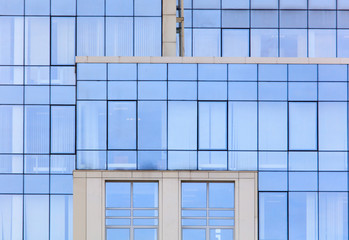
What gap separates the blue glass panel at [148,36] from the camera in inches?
888

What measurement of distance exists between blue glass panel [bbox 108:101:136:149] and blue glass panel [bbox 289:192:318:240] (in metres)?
8.12

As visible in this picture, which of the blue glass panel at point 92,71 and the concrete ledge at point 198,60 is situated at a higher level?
the concrete ledge at point 198,60

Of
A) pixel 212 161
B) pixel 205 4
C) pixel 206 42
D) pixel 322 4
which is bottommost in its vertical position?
pixel 212 161

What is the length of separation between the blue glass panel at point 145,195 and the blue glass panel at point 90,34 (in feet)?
24.1

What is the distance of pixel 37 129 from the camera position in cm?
2208

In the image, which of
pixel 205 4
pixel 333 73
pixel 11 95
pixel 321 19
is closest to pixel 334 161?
pixel 333 73

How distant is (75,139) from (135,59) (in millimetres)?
5145

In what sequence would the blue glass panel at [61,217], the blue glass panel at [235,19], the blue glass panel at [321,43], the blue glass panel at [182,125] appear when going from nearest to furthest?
the blue glass panel at [182,125]
the blue glass panel at [61,217]
the blue glass panel at [235,19]
the blue glass panel at [321,43]

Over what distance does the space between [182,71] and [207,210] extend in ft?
21.9

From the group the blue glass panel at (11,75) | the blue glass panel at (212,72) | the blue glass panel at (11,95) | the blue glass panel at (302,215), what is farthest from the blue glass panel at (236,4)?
the blue glass panel at (11,95)

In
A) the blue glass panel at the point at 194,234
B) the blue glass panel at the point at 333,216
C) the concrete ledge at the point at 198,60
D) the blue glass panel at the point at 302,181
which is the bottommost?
the blue glass panel at the point at 194,234

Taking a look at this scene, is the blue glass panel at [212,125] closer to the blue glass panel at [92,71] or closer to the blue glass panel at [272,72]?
the blue glass panel at [272,72]

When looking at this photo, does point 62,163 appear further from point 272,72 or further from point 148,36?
point 272,72

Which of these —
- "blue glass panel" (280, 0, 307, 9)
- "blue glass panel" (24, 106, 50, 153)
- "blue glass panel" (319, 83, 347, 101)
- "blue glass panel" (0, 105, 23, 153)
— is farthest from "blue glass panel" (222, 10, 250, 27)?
"blue glass panel" (0, 105, 23, 153)
